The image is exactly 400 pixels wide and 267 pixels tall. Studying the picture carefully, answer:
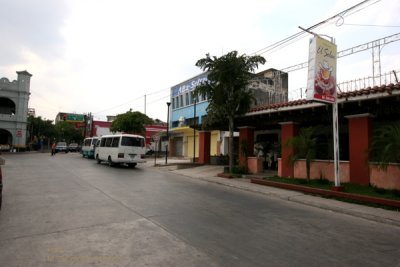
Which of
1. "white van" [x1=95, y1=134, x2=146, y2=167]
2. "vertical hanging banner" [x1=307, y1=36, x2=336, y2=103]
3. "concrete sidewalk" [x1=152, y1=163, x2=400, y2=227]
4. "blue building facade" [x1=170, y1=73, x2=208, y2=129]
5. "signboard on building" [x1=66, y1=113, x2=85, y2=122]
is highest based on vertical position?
"signboard on building" [x1=66, y1=113, x2=85, y2=122]

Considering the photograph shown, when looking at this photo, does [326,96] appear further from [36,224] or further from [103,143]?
[103,143]

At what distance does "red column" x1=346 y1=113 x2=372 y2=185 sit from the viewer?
12.6 meters

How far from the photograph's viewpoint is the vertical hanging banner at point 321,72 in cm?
1169

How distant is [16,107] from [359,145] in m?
44.8

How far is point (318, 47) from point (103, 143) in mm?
18862

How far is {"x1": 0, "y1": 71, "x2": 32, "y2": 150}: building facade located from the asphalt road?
38.4 meters

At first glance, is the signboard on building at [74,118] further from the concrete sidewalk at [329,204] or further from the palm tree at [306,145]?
the palm tree at [306,145]

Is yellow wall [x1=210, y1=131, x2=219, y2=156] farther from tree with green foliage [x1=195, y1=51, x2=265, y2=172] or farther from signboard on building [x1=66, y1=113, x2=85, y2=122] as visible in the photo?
signboard on building [x1=66, y1=113, x2=85, y2=122]

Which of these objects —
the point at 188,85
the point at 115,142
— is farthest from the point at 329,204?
the point at 188,85

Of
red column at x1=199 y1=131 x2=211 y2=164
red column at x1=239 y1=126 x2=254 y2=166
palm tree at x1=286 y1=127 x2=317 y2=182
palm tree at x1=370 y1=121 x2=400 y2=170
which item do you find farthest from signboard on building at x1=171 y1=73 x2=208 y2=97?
palm tree at x1=370 y1=121 x2=400 y2=170

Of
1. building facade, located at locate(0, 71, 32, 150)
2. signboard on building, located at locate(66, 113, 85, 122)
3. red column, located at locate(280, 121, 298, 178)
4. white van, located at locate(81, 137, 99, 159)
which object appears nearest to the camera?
red column, located at locate(280, 121, 298, 178)

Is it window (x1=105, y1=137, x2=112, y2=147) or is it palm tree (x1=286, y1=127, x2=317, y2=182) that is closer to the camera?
palm tree (x1=286, y1=127, x2=317, y2=182)

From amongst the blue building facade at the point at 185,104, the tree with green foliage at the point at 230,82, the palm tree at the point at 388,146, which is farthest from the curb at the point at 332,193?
the blue building facade at the point at 185,104

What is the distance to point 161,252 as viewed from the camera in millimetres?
5059
